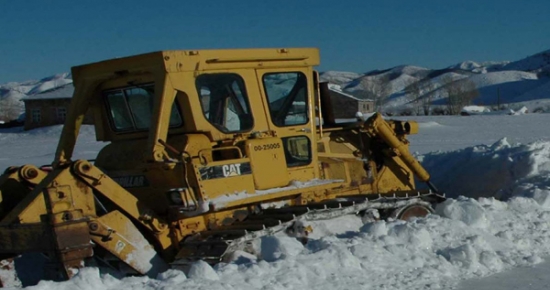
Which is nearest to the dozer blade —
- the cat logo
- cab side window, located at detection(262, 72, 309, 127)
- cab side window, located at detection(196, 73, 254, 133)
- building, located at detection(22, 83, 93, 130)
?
the cat logo

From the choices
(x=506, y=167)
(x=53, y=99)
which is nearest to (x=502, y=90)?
(x=53, y=99)

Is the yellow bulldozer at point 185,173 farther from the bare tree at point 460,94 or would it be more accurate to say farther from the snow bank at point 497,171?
the bare tree at point 460,94

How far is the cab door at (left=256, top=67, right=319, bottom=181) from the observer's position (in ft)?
28.8

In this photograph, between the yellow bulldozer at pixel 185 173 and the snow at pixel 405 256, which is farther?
the yellow bulldozer at pixel 185 173

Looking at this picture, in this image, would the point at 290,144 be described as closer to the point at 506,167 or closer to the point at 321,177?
the point at 321,177

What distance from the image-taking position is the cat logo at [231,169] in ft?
26.4

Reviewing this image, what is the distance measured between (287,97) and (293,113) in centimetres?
19

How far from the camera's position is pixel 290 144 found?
8.84m

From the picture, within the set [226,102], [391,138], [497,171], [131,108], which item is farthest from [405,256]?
[497,171]

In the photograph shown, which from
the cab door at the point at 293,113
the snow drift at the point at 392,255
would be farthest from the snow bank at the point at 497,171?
the cab door at the point at 293,113

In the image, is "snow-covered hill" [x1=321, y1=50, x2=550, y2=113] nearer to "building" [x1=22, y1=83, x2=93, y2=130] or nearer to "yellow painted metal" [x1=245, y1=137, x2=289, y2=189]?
"building" [x1=22, y1=83, x2=93, y2=130]

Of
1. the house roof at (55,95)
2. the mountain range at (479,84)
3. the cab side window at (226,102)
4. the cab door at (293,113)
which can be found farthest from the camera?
the mountain range at (479,84)

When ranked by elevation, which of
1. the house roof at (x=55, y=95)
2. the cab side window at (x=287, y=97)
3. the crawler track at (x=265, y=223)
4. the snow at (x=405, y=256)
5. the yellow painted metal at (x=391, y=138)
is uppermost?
the house roof at (x=55, y=95)

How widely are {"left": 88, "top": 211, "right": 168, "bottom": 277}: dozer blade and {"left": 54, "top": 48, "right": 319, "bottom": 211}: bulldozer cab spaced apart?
64 centimetres
